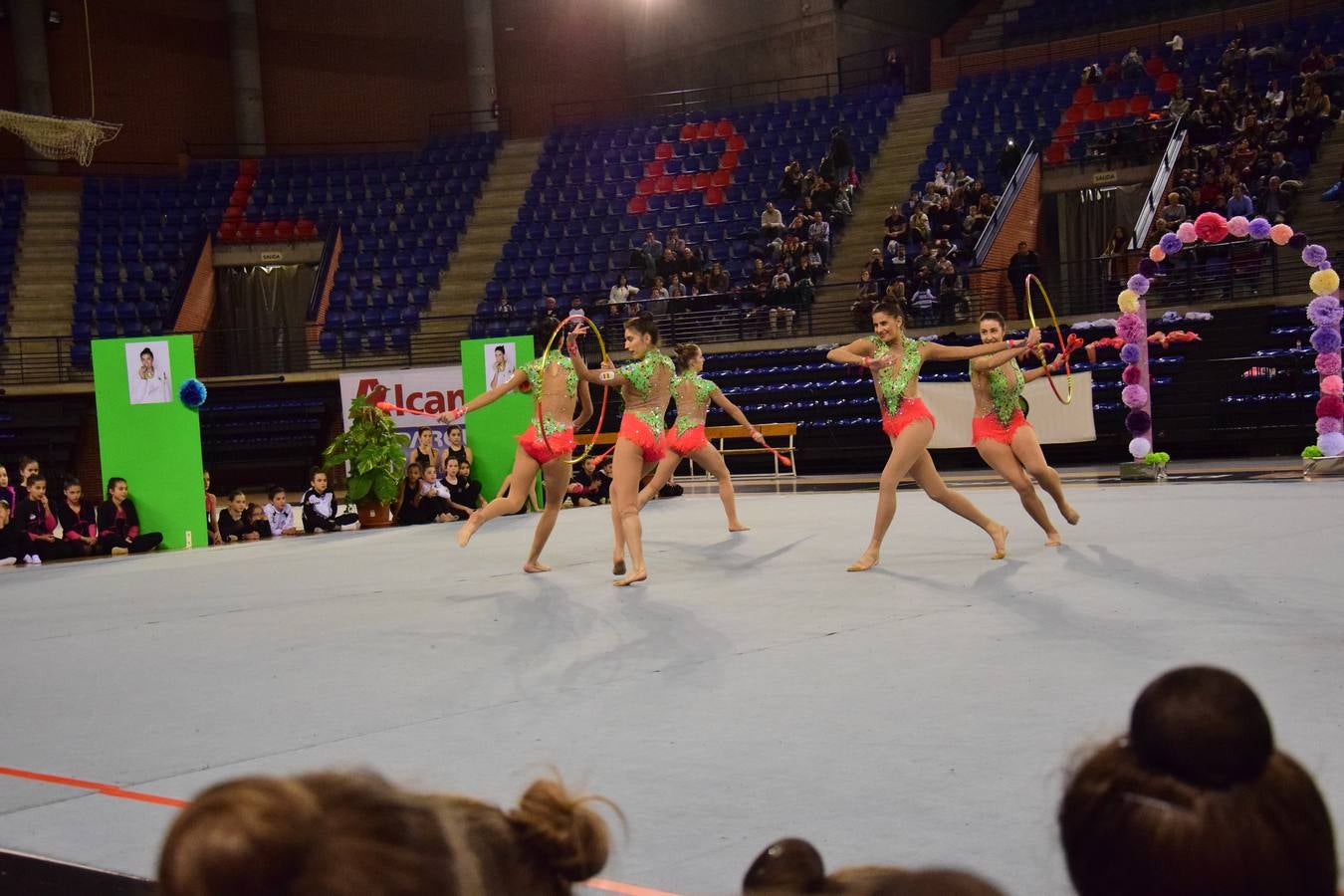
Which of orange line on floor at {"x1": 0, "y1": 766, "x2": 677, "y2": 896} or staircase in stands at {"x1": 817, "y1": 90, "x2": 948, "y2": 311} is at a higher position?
staircase in stands at {"x1": 817, "y1": 90, "x2": 948, "y2": 311}

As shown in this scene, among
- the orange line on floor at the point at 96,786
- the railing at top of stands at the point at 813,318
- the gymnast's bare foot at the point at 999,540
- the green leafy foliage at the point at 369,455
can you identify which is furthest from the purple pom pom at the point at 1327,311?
the orange line on floor at the point at 96,786

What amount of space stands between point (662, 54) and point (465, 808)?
3073 cm

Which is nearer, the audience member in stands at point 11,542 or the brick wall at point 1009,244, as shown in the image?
the audience member in stands at point 11,542

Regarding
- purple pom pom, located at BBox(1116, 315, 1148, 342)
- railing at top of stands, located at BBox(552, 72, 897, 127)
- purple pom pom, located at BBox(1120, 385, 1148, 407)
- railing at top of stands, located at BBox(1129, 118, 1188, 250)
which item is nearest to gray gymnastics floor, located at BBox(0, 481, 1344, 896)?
purple pom pom, located at BBox(1120, 385, 1148, 407)

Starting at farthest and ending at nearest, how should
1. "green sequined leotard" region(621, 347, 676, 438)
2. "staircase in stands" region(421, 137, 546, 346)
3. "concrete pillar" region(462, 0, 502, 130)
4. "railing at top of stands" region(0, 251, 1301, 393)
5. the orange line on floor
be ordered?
"concrete pillar" region(462, 0, 502, 130) → "staircase in stands" region(421, 137, 546, 346) → "railing at top of stands" region(0, 251, 1301, 393) → "green sequined leotard" region(621, 347, 676, 438) → the orange line on floor

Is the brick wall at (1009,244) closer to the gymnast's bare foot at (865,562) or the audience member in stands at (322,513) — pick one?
the audience member in stands at (322,513)

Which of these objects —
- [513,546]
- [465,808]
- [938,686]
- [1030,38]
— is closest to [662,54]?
[1030,38]

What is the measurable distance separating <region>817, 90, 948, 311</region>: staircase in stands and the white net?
11.3 metres

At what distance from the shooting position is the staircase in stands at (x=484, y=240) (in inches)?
949

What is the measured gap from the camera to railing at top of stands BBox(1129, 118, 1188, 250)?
18797 mm

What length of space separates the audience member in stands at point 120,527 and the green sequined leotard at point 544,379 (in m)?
6.00

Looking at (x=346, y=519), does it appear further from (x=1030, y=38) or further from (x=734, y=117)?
(x=1030, y=38)

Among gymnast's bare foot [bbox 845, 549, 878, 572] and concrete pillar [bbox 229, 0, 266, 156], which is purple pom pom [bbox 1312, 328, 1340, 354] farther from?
concrete pillar [bbox 229, 0, 266, 156]

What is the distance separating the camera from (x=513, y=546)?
447 inches
